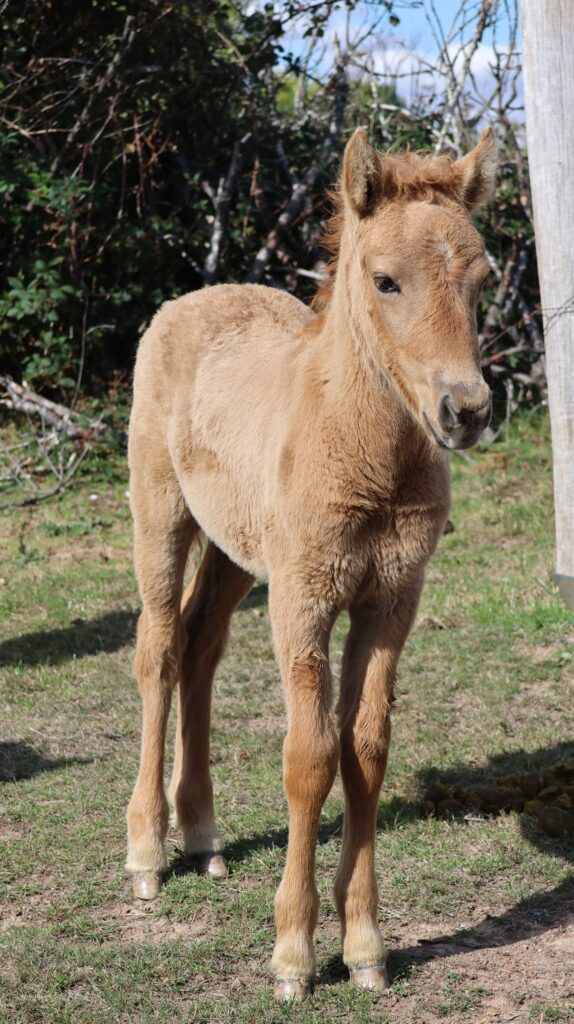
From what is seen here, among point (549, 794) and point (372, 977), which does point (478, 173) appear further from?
point (549, 794)

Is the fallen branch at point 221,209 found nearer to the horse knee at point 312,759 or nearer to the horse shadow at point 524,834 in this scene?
the horse shadow at point 524,834

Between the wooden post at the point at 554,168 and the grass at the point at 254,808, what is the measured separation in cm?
127

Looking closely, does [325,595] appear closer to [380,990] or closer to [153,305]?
[380,990]

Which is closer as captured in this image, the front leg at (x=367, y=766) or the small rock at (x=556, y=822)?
the front leg at (x=367, y=766)

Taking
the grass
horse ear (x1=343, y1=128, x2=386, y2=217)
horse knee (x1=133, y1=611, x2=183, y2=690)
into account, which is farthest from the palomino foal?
horse knee (x1=133, y1=611, x2=183, y2=690)

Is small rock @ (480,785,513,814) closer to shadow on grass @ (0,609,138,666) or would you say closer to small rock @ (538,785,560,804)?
small rock @ (538,785,560,804)

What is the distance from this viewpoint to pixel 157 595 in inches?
189

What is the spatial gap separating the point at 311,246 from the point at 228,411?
24.5 ft

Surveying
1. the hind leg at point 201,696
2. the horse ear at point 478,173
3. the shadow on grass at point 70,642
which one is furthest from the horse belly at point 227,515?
the shadow on grass at point 70,642

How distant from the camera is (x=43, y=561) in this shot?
890 centimetres

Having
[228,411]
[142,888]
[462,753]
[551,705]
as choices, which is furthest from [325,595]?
[551,705]

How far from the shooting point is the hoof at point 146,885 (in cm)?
442

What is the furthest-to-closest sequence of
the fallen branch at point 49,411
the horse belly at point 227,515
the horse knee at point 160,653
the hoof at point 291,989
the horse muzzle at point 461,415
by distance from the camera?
the fallen branch at point 49,411, the horse knee at point 160,653, the horse belly at point 227,515, the hoof at point 291,989, the horse muzzle at point 461,415

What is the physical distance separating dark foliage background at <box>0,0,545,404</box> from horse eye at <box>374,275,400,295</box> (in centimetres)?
753
